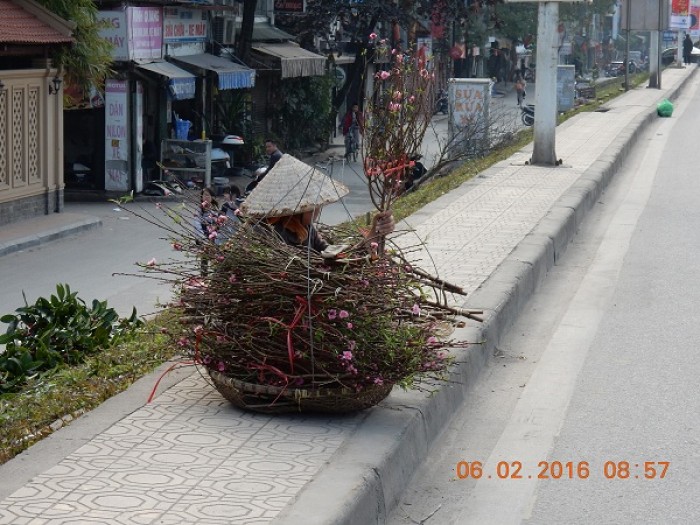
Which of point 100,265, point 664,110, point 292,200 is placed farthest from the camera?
point 664,110

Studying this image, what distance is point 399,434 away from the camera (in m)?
5.38

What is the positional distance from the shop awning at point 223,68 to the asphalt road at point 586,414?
1316cm

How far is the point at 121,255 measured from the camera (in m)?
16.0

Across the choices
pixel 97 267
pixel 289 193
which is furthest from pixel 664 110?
pixel 289 193

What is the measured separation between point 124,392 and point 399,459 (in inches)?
56.8

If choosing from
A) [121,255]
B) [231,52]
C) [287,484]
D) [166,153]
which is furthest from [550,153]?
[287,484]

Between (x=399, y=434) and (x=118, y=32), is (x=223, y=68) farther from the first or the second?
(x=399, y=434)

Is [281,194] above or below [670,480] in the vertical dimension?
above

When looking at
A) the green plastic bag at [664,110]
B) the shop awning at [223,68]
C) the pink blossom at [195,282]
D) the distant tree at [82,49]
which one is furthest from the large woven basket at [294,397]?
the green plastic bag at [664,110]

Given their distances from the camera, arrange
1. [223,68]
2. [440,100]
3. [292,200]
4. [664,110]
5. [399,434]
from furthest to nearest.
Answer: [664,110]
[223,68]
[440,100]
[292,200]
[399,434]

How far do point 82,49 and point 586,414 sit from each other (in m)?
13.3

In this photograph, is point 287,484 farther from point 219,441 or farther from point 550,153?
point 550,153

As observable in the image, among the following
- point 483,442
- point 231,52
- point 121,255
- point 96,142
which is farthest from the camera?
point 231,52

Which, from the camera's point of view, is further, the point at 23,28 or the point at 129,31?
the point at 129,31
